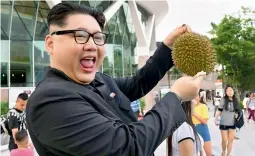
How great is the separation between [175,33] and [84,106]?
767 millimetres

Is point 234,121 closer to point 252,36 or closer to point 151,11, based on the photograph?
point 252,36

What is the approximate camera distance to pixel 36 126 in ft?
4.03

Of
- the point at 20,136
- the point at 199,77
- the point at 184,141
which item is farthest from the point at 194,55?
the point at 20,136

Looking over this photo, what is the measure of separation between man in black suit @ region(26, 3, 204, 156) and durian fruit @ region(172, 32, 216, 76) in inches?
2.5

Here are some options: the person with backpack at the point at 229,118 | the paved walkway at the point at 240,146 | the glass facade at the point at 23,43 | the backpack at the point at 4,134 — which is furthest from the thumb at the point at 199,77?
the glass facade at the point at 23,43

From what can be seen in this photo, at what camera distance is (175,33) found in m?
1.77

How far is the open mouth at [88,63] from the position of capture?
1.37 m

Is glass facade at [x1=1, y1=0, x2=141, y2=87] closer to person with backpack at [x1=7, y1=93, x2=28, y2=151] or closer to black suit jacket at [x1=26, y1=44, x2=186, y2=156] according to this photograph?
person with backpack at [x1=7, y1=93, x2=28, y2=151]

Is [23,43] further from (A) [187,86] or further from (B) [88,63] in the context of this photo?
(A) [187,86]

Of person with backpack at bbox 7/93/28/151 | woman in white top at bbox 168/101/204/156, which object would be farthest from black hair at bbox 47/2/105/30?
person with backpack at bbox 7/93/28/151

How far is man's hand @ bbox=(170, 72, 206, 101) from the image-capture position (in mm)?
1349

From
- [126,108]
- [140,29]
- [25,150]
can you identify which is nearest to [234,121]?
[25,150]

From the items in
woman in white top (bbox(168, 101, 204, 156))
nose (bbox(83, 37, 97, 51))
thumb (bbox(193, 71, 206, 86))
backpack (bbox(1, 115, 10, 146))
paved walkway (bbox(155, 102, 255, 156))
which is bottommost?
paved walkway (bbox(155, 102, 255, 156))

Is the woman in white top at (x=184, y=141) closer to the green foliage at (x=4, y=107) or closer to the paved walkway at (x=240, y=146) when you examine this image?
the paved walkway at (x=240, y=146)
